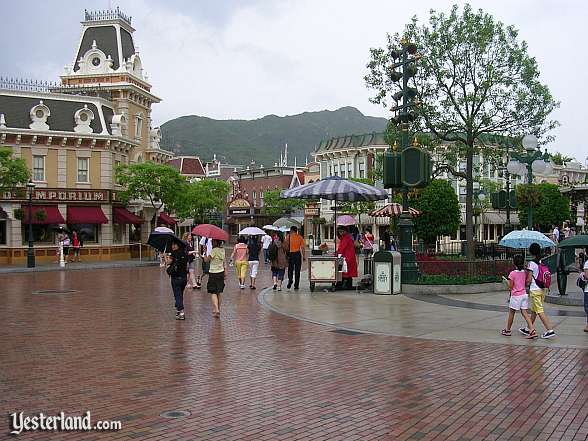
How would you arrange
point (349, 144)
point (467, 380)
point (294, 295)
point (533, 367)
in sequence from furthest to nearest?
point (349, 144), point (294, 295), point (533, 367), point (467, 380)

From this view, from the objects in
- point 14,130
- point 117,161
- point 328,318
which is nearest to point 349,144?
point 117,161

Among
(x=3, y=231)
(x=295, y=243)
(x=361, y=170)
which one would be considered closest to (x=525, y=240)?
(x=295, y=243)

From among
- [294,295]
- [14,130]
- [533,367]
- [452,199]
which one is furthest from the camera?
[452,199]

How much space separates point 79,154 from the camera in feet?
134

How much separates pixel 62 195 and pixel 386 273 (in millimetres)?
27833

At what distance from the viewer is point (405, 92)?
18.5 metres

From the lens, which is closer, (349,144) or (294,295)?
(294,295)

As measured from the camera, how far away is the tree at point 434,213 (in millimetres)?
44500

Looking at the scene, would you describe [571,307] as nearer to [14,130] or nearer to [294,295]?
[294,295]

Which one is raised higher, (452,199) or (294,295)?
(452,199)

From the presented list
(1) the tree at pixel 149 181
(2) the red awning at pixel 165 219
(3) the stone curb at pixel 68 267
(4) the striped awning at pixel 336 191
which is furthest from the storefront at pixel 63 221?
(4) the striped awning at pixel 336 191

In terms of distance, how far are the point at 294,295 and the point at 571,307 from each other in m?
7.14

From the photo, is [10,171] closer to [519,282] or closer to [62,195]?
[62,195]

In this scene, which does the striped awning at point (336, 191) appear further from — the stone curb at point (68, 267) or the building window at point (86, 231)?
the building window at point (86, 231)
